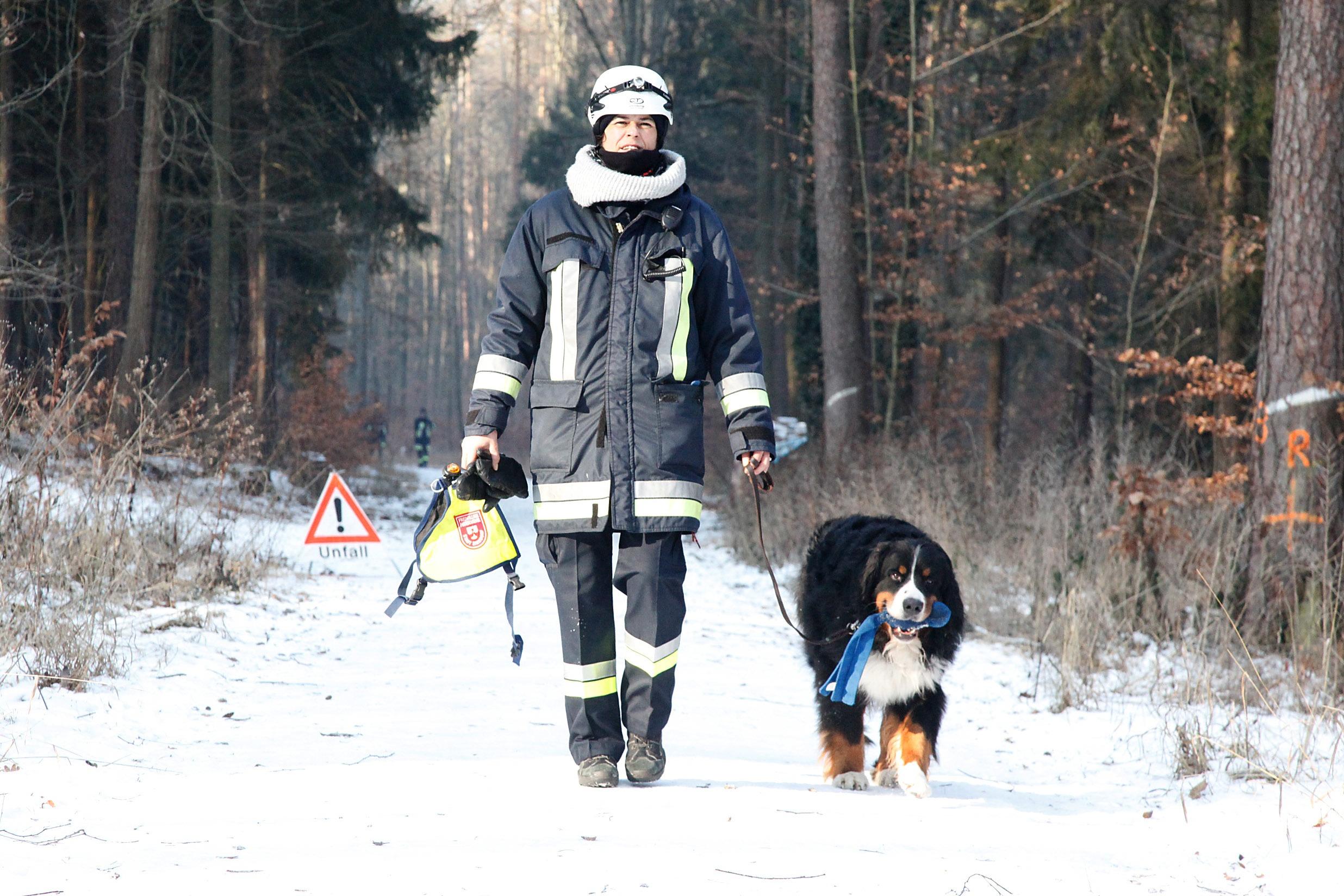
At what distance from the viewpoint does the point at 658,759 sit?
380 cm

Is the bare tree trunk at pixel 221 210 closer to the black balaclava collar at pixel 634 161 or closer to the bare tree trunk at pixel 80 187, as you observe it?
the bare tree trunk at pixel 80 187

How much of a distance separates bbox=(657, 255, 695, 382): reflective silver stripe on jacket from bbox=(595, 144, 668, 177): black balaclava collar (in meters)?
0.31

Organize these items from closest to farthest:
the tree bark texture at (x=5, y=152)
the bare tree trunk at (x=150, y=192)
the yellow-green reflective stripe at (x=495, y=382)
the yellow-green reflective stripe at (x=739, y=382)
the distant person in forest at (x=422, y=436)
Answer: the yellow-green reflective stripe at (x=495, y=382) < the yellow-green reflective stripe at (x=739, y=382) < the tree bark texture at (x=5, y=152) < the bare tree trunk at (x=150, y=192) < the distant person in forest at (x=422, y=436)

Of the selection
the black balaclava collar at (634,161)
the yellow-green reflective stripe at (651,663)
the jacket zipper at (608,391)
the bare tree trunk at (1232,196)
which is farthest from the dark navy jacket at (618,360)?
the bare tree trunk at (1232,196)

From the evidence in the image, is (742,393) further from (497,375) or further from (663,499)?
(497,375)

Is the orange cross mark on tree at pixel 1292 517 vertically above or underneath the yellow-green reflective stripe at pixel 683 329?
underneath

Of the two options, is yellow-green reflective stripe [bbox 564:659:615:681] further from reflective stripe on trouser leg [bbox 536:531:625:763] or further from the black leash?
the black leash

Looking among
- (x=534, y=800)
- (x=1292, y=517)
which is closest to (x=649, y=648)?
(x=534, y=800)

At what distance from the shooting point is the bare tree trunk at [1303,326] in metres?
6.80

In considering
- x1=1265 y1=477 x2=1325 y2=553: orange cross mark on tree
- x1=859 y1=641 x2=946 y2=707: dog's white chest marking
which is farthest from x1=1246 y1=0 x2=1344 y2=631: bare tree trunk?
x1=859 y1=641 x2=946 y2=707: dog's white chest marking

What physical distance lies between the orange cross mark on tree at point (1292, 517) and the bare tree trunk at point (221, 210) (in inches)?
529

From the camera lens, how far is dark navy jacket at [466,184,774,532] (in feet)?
12.2

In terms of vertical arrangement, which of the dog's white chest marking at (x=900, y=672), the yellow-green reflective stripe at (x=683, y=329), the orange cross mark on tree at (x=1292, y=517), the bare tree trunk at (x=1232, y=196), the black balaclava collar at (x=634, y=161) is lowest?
the dog's white chest marking at (x=900, y=672)

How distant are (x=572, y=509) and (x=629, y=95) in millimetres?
1378
